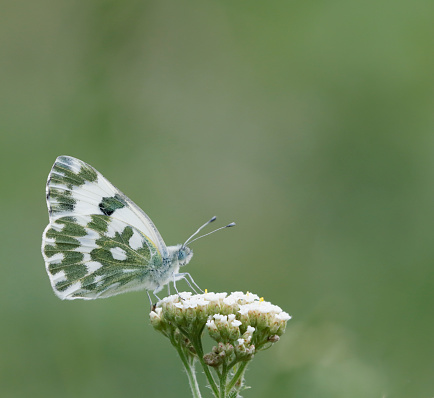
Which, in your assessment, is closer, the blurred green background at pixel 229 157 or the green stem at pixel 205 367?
the green stem at pixel 205 367

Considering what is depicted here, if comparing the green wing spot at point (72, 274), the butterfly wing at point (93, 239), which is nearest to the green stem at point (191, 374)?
the butterfly wing at point (93, 239)

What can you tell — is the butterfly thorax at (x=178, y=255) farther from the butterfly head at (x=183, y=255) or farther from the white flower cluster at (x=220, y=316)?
the white flower cluster at (x=220, y=316)

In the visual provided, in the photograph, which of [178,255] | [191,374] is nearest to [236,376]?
[191,374]

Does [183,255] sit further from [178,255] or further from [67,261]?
[67,261]

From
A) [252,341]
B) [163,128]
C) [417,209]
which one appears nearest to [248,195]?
[163,128]

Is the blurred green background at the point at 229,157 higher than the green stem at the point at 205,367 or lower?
higher

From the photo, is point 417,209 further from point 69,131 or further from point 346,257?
point 69,131

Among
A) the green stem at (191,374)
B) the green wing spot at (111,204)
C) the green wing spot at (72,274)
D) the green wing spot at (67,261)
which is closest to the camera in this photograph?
the green stem at (191,374)
